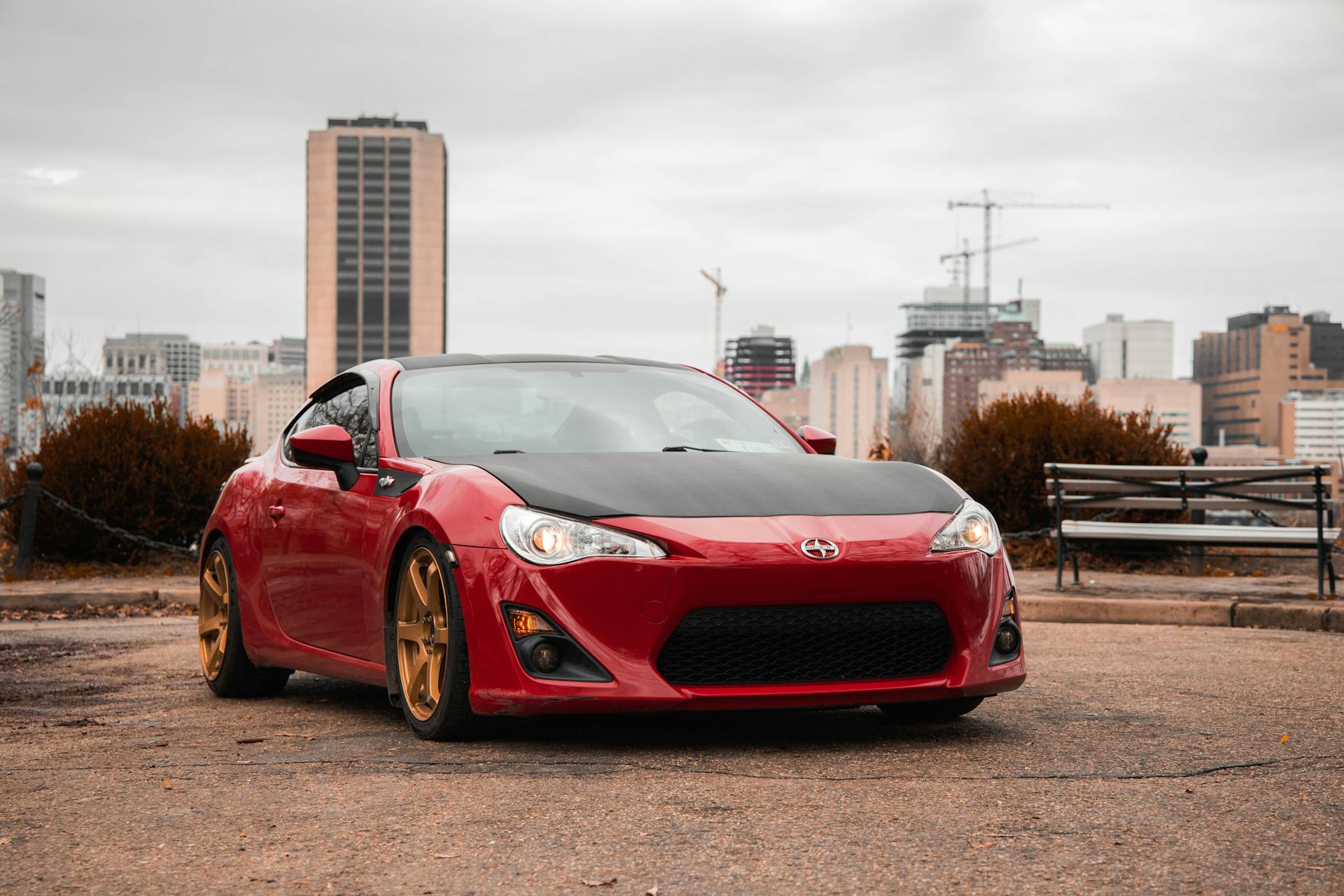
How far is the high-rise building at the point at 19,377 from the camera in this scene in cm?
2062

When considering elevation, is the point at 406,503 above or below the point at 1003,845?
above

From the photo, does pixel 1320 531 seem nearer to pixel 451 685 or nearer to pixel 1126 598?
pixel 1126 598

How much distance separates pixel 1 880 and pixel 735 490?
2393mm

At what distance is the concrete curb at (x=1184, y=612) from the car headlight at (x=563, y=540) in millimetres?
6280

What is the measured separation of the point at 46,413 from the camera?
69.5ft

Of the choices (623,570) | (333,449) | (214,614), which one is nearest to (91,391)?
(214,614)

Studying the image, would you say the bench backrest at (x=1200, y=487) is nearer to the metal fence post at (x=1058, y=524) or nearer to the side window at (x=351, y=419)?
the metal fence post at (x=1058, y=524)

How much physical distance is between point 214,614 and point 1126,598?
6.33 metres

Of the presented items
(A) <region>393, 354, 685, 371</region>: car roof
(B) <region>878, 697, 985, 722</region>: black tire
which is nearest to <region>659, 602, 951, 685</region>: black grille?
(B) <region>878, 697, 985, 722</region>: black tire

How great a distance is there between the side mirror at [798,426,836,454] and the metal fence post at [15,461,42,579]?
31.8 ft

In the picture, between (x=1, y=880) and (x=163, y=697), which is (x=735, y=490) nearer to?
(x=1, y=880)

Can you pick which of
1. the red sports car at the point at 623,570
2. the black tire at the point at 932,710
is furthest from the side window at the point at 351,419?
the black tire at the point at 932,710

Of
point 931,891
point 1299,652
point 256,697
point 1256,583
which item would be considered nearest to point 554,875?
point 931,891

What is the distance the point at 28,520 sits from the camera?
13.8m
